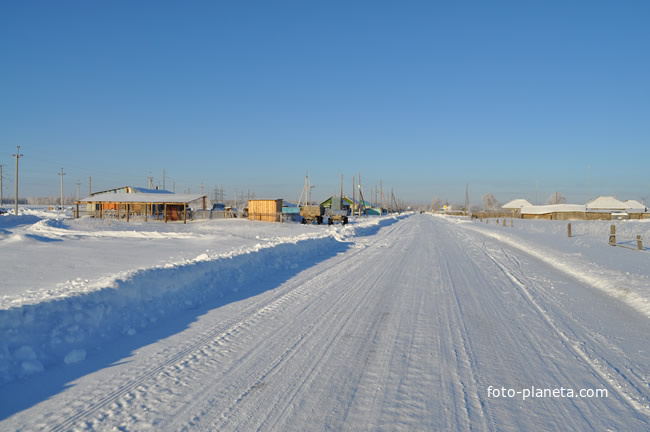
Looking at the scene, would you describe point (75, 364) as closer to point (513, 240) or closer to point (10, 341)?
point (10, 341)

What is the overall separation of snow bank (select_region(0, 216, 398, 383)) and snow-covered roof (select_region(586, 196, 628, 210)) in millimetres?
119517

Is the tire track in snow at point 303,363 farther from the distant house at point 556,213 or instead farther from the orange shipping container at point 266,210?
the distant house at point 556,213

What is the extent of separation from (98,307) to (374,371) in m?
4.47

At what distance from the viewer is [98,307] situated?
18.9 feet

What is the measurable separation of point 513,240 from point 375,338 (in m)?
21.4

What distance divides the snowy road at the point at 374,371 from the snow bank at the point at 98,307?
457mm

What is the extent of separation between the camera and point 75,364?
14.8 ft

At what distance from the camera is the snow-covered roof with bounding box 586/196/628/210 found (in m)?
99.7

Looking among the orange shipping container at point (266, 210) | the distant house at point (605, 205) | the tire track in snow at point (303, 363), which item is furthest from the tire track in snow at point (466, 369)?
the distant house at point (605, 205)

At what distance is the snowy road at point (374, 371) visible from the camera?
131 inches

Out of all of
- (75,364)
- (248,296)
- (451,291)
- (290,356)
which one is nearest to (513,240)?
(451,291)

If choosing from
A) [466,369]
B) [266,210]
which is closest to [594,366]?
[466,369]

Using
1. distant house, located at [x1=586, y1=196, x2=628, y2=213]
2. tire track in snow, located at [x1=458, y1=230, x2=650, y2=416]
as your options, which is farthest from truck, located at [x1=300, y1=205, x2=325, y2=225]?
distant house, located at [x1=586, y1=196, x2=628, y2=213]

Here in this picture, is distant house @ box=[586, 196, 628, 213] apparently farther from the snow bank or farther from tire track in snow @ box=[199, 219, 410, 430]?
the snow bank
